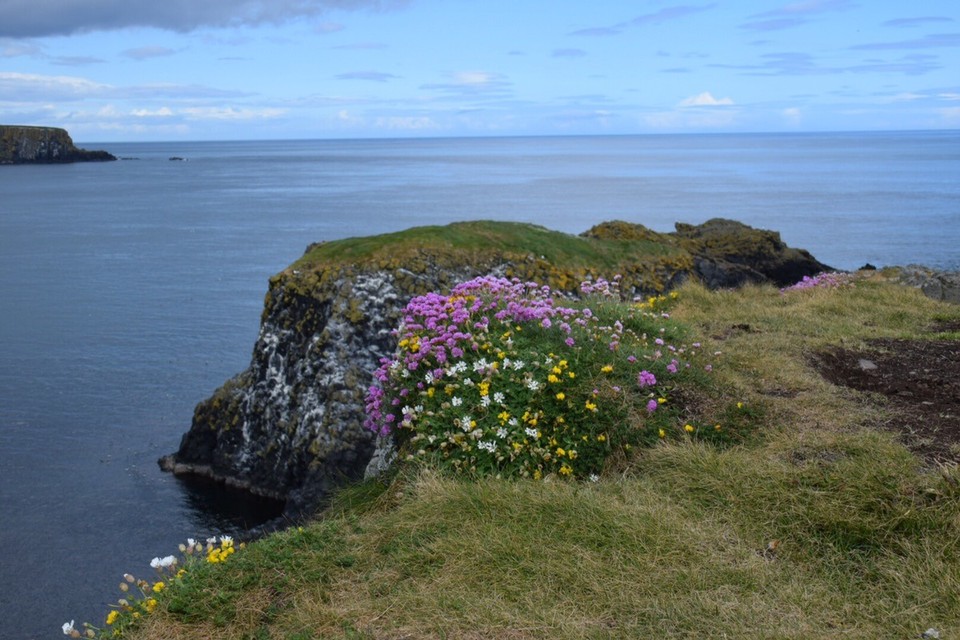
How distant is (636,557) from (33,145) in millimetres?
195798

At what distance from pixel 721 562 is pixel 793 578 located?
1.69 ft

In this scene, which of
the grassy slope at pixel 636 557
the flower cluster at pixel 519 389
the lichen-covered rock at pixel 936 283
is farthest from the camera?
the lichen-covered rock at pixel 936 283

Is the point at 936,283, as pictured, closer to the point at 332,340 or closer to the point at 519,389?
the point at 332,340

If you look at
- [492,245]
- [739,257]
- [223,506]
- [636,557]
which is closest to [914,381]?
[636,557]

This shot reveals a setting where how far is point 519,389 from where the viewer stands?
864 cm

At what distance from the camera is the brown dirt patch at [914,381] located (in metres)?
8.49

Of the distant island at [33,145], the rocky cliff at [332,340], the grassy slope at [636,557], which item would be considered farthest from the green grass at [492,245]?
the distant island at [33,145]

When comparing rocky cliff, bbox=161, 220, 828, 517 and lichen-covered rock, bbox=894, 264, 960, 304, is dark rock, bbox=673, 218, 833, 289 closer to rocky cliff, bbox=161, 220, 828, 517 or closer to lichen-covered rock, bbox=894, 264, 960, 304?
rocky cliff, bbox=161, 220, 828, 517

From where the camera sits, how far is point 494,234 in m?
19.4

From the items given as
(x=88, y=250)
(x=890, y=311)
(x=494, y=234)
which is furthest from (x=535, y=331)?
(x=88, y=250)

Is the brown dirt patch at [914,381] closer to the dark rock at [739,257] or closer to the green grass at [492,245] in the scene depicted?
the green grass at [492,245]

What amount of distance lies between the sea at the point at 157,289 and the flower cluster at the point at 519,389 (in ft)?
20.5

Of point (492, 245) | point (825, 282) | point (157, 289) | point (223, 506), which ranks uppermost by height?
point (492, 245)

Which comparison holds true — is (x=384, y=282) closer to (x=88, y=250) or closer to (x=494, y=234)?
(x=494, y=234)
